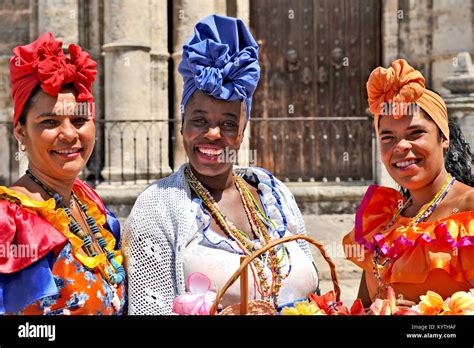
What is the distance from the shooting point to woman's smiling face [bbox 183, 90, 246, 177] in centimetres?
326

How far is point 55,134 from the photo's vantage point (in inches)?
118

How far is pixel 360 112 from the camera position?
9.77m

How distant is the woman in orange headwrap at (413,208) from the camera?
2.86 metres

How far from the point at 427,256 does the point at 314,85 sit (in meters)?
7.02

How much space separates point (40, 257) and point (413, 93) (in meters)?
1.64

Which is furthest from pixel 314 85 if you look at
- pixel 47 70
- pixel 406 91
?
pixel 47 70

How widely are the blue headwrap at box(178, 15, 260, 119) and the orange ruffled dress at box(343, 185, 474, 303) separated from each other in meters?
0.90

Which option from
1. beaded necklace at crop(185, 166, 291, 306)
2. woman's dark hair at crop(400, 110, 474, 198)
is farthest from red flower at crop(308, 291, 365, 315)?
woman's dark hair at crop(400, 110, 474, 198)

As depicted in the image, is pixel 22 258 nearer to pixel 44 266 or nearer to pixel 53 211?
pixel 44 266

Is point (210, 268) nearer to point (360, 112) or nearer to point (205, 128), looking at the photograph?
point (205, 128)

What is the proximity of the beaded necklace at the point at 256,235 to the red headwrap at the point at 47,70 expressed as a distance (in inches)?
26.0

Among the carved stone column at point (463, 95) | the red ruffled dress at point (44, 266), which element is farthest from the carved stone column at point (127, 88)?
the red ruffled dress at point (44, 266)

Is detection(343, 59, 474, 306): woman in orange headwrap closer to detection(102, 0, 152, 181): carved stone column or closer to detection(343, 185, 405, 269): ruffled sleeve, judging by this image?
detection(343, 185, 405, 269): ruffled sleeve

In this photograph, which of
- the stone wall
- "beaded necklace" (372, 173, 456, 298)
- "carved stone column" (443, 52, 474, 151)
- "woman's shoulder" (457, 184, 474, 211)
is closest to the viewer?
"woman's shoulder" (457, 184, 474, 211)
